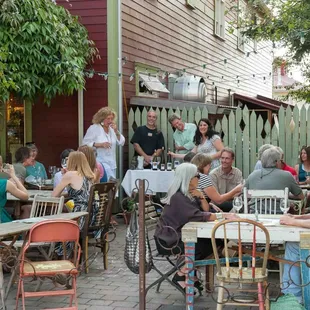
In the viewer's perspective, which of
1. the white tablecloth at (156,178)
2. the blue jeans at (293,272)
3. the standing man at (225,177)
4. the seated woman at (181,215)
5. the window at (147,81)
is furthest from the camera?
the window at (147,81)

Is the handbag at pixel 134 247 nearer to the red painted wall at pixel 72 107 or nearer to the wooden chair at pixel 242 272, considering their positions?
the wooden chair at pixel 242 272

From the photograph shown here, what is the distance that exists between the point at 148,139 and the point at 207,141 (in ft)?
4.48

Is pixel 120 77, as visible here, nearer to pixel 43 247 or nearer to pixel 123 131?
pixel 123 131

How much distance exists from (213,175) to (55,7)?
4643 mm

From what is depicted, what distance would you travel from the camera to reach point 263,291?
4.67 metres

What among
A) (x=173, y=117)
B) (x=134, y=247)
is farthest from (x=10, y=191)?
(x=173, y=117)

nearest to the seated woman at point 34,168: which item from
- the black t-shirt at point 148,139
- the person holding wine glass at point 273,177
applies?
the black t-shirt at point 148,139

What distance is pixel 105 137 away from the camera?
33.8 ft

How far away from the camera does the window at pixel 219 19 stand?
61.8ft

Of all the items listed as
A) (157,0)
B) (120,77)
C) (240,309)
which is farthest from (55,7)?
(240,309)

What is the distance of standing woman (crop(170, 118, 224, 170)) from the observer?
10.2 meters

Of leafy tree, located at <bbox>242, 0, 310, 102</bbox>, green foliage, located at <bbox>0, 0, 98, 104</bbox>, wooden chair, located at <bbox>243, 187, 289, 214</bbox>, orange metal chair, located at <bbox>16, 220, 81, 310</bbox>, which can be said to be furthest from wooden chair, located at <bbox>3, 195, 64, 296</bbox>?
leafy tree, located at <bbox>242, 0, 310, 102</bbox>

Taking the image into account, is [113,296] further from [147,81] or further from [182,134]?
[147,81]

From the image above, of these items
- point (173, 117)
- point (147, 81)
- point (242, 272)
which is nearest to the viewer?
point (242, 272)
